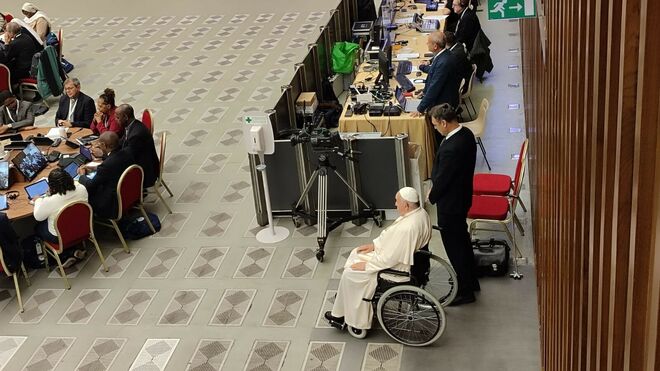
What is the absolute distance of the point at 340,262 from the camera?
7477mm

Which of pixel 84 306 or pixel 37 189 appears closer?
pixel 84 306

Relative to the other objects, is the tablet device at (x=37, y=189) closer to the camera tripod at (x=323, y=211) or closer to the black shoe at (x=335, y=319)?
the camera tripod at (x=323, y=211)

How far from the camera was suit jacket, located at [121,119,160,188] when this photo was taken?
320 inches

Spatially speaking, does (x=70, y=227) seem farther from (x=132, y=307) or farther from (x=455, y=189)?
(x=455, y=189)

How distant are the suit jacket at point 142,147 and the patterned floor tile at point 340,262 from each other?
7.57 ft

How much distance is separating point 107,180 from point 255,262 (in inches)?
66.7

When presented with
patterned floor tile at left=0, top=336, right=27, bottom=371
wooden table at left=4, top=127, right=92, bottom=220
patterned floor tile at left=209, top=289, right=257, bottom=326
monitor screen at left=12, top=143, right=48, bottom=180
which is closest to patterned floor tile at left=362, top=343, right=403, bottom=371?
patterned floor tile at left=209, top=289, right=257, bottom=326

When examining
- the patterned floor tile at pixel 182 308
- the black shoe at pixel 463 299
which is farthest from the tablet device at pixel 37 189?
the black shoe at pixel 463 299

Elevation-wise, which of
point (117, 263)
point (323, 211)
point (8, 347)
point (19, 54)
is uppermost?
point (19, 54)

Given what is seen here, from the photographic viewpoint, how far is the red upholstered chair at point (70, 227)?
716 cm

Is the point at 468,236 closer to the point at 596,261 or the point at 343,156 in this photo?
the point at 343,156

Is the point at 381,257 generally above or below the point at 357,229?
above

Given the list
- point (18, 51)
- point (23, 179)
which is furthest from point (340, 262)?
point (18, 51)

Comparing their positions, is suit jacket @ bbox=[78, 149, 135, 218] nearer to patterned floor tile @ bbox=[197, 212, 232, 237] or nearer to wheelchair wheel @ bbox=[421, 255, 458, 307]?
patterned floor tile @ bbox=[197, 212, 232, 237]
